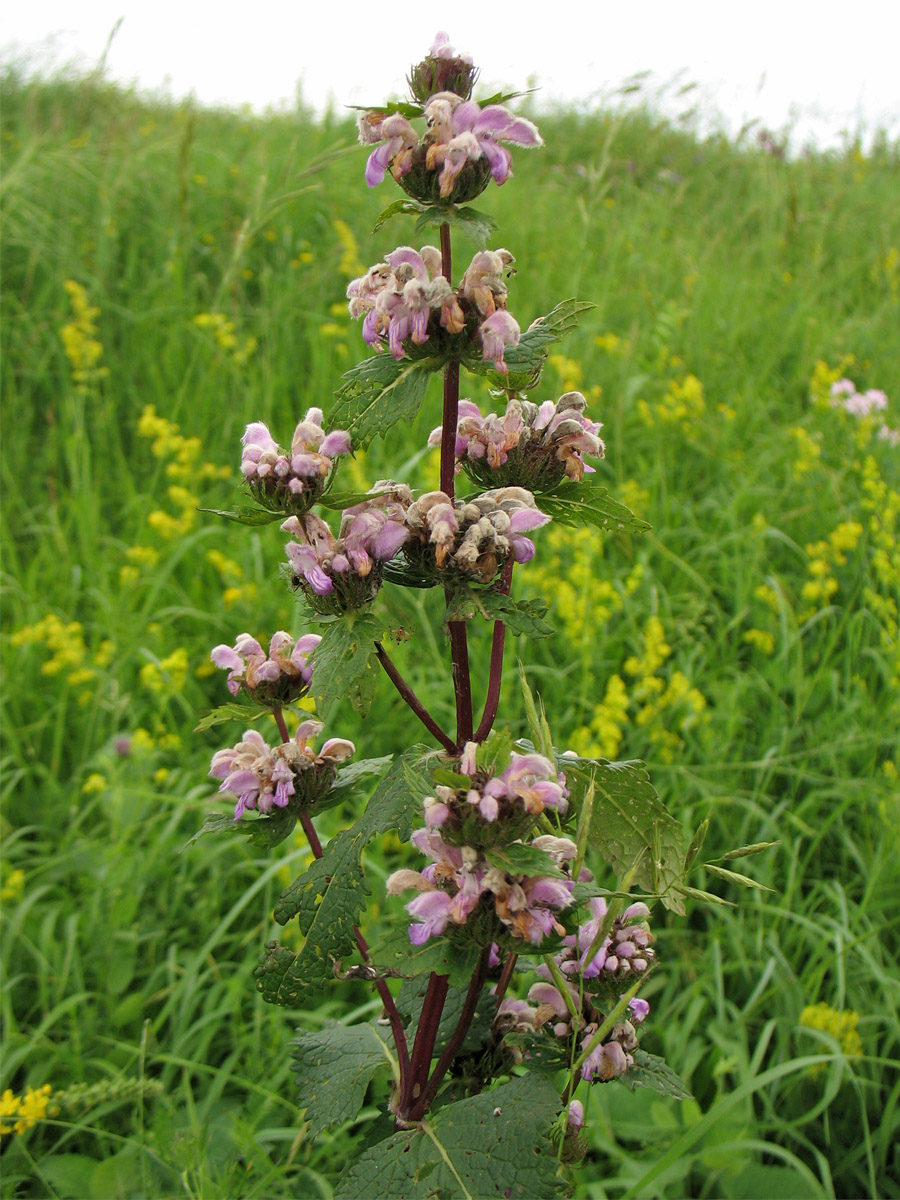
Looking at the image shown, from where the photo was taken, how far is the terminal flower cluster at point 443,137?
86cm

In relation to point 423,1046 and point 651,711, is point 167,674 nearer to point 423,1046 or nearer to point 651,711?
point 651,711

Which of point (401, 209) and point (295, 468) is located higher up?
point (401, 209)

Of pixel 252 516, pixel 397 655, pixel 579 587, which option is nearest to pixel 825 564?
pixel 579 587

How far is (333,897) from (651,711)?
1.50 m

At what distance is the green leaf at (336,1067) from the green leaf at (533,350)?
0.83m

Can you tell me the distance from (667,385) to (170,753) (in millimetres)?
2438

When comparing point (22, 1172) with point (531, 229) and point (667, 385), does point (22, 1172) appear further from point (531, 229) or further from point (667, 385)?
point (531, 229)

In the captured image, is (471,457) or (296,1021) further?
(296,1021)

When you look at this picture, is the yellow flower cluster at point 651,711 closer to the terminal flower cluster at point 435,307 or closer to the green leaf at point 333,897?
the green leaf at point 333,897

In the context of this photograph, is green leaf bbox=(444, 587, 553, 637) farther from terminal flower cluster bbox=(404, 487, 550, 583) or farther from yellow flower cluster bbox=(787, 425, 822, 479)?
yellow flower cluster bbox=(787, 425, 822, 479)

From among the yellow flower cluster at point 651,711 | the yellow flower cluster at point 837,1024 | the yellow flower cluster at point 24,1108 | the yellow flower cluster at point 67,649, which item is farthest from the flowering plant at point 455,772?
the yellow flower cluster at point 67,649

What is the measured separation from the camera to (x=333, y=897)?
0.95 meters

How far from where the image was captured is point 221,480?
11.1 ft

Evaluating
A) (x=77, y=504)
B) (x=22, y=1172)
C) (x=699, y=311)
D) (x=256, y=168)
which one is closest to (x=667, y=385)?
(x=699, y=311)
